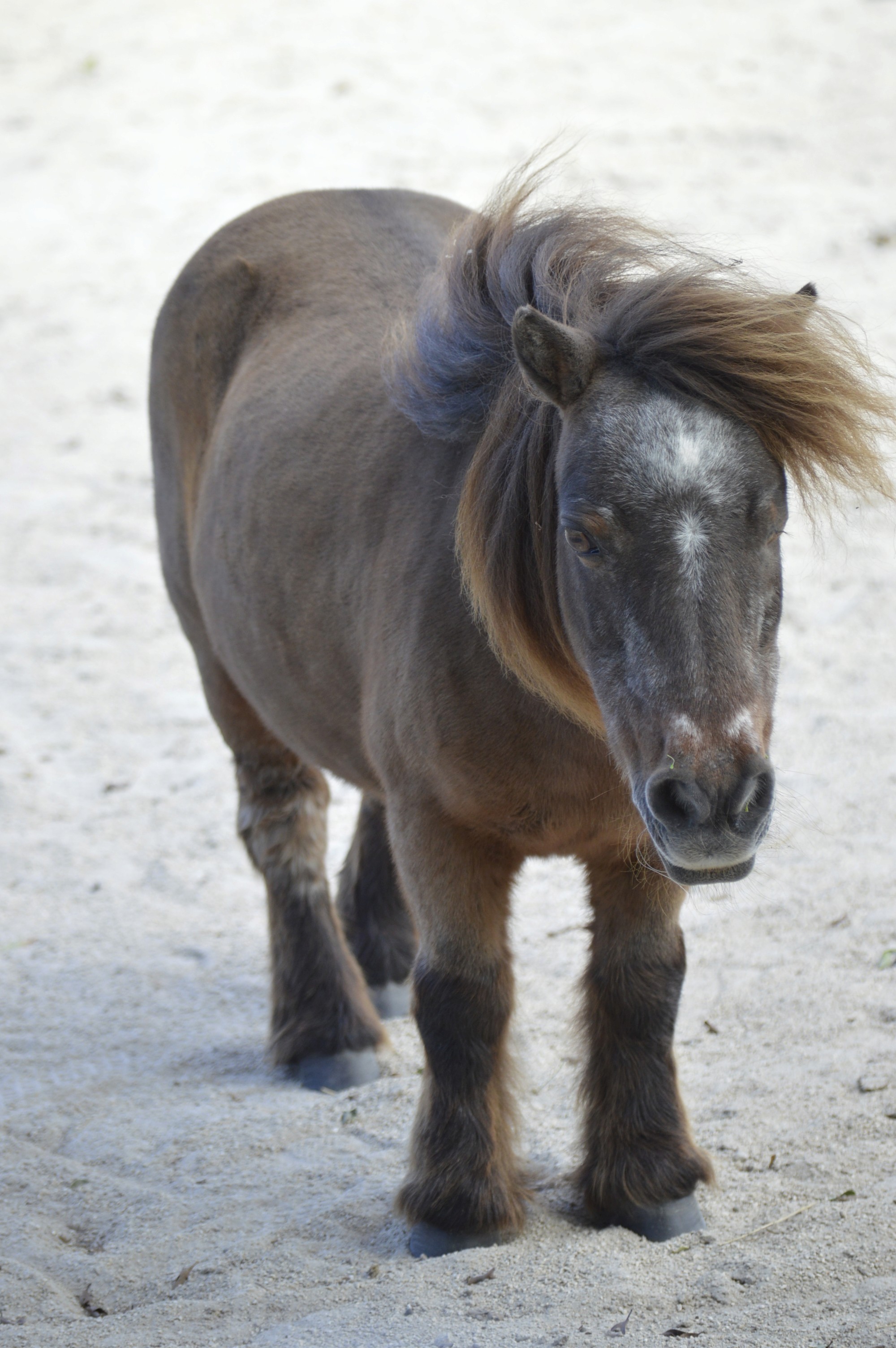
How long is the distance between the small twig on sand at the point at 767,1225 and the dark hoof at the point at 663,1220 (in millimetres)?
127

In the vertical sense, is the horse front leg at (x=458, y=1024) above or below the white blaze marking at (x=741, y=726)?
below

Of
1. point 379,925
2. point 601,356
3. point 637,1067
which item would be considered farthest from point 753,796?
point 379,925

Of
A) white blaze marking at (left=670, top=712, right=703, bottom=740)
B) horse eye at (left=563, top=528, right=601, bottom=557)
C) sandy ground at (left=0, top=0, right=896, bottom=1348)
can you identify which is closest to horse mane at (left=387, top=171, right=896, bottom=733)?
horse eye at (left=563, top=528, right=601, bottom=557)

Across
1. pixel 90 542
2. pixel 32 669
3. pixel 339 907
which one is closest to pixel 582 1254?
pixel 339 907

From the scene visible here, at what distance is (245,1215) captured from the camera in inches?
118

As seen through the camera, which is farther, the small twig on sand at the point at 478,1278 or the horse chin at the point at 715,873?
the small twig on sand at the point at 478,1278

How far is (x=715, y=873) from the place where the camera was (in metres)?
2.06

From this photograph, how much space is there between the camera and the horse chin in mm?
2051

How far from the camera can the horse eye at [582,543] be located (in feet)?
7.09

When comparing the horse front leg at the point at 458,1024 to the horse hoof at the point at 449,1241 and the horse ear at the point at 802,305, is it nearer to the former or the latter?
the horse hoof at the point at 449,1241

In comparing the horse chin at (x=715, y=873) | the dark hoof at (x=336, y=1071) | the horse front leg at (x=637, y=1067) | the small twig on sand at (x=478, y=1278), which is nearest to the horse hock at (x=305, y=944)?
the dark hoof at (x=336, y=1071)

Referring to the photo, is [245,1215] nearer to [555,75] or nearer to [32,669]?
[32,669]

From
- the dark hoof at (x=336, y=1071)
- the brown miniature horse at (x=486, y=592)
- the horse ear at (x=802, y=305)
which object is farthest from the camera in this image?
the dark hoof at (x=336, y=1071)

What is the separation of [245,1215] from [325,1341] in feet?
2.28
